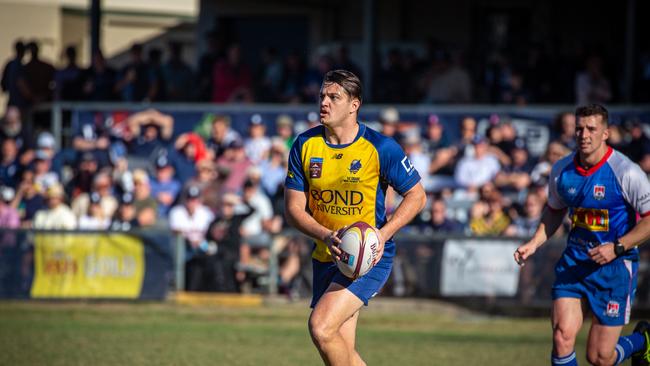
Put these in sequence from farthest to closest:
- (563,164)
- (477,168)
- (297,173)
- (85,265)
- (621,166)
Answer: (477,168), (85,265), (563,164), (621,166), (297,173)

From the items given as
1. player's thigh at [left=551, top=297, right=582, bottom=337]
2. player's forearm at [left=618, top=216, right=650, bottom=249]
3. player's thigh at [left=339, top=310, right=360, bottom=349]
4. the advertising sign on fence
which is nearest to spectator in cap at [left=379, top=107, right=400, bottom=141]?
the advertising sign on fence

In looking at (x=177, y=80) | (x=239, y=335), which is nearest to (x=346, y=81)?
(x=239, y=335)

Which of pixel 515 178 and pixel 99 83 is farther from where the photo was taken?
pixel 99 83

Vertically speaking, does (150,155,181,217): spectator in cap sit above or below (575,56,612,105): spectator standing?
below

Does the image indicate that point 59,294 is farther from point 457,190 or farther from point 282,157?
point 457,190

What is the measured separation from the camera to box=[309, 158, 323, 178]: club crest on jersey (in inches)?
273

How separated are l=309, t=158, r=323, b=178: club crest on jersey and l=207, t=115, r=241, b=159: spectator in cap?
10134 mm

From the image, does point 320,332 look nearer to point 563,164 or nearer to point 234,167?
point 563,164

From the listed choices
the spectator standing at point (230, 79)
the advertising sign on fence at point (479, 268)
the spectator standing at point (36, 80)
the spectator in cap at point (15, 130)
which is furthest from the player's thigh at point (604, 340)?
the spectator standing at point (36, 80)

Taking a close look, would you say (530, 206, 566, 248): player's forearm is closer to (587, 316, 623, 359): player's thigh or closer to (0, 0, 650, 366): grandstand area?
(587, 316, 623, 359): player's thigh

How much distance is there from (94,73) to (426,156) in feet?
20.6

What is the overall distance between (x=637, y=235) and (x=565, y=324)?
0.82 meters

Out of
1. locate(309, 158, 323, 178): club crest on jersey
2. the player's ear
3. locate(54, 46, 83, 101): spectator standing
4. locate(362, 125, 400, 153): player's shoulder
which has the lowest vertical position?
locate(309, 158, 323, 178): club crest on jersey

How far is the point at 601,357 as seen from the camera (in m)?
7.67
